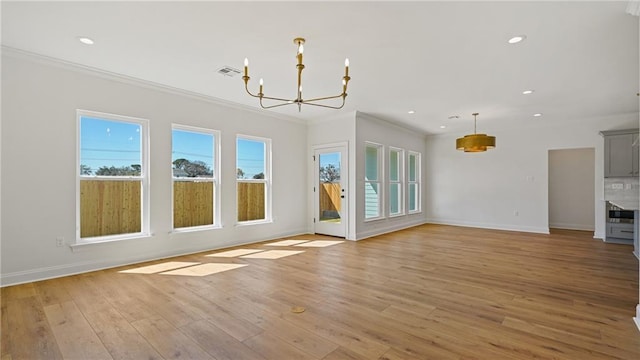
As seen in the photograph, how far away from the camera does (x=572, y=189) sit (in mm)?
7969

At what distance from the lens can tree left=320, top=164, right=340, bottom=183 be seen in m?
6.68

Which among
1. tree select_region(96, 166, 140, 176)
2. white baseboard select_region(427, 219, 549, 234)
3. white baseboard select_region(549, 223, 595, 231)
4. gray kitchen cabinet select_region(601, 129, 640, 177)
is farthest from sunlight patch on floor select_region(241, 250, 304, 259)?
white baseboard select_region(549, 223, 595, 231)

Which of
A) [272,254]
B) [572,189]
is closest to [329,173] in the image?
[272,254]

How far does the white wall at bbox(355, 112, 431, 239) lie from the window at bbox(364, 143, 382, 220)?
0.47 feet

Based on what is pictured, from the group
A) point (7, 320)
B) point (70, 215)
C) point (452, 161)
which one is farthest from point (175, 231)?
point (452, 161)

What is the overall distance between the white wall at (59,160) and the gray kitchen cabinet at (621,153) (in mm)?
7943

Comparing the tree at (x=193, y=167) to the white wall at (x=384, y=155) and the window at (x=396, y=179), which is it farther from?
the window at (x=396, y=179)

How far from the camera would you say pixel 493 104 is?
5625mm

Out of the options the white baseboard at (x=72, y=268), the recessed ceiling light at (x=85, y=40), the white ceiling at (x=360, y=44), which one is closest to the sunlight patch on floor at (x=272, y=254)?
the white baseboard at (x=72, y=268)

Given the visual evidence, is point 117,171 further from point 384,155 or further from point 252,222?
point 384,155

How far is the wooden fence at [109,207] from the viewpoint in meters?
4.06

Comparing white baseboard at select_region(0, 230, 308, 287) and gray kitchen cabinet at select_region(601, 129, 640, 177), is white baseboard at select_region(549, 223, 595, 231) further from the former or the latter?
white baseboard at select_region(0, 230, 308, 287)

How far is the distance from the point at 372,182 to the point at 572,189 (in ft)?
18.2

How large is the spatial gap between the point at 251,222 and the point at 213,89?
2.63m
